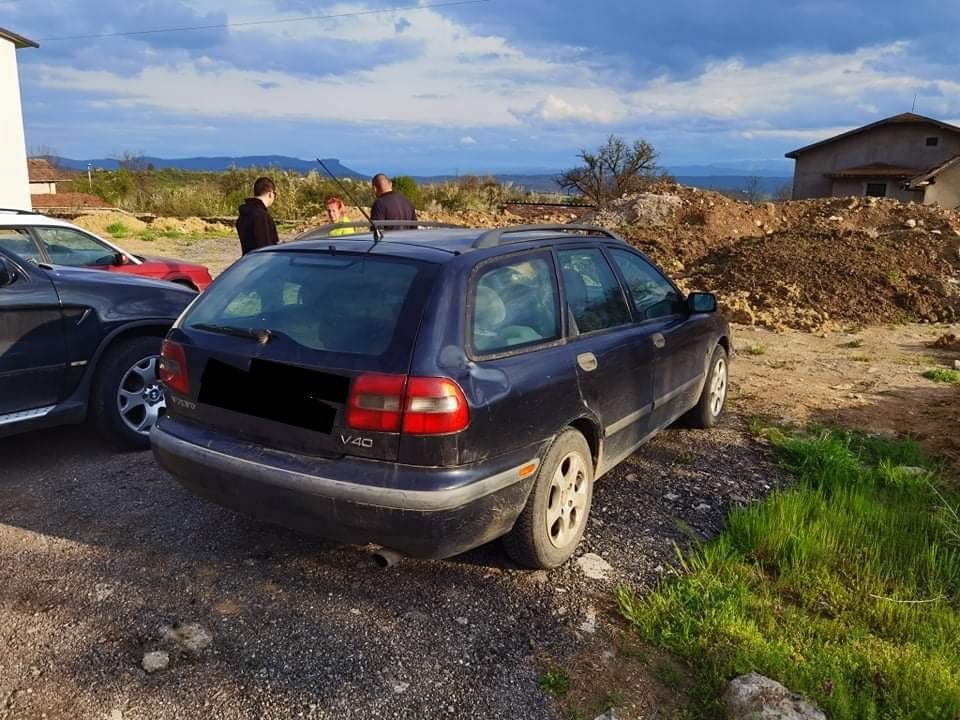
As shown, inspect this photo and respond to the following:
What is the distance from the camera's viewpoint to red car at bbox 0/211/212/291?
21.7ft

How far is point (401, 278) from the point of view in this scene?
127 inches

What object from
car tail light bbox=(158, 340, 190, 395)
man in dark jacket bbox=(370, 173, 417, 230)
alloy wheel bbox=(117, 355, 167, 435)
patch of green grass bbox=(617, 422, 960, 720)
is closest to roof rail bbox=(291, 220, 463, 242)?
car tail light bbox=(158, 340, 190, 395)

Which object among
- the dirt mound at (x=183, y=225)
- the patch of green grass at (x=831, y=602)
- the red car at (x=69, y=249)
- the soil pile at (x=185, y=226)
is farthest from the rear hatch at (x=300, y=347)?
the dirt mound at (x=183, y=225)

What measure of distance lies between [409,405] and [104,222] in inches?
1032

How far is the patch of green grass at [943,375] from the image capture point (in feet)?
25.4

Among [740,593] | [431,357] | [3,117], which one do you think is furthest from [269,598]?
[3,117]

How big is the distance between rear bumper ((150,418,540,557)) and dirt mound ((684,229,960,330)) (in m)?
9.15

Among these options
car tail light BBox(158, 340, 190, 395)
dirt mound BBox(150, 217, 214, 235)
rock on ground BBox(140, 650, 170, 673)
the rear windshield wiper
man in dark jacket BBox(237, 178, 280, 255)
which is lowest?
rock on ground BBox(140, 650, 170, 673)

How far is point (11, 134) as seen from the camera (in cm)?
3048

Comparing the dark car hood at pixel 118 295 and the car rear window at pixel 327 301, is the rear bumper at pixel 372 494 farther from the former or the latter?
the dark car hood at pixel 118 295

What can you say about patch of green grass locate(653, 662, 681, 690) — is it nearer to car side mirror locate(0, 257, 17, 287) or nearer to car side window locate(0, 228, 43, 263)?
car side mirror locate(0, 257, 17, 287)

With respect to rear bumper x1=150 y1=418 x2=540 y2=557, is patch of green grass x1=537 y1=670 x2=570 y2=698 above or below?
below

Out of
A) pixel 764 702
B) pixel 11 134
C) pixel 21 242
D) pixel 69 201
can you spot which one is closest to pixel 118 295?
pixel 21 242

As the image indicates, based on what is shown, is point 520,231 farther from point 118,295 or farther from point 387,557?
point 118,295
